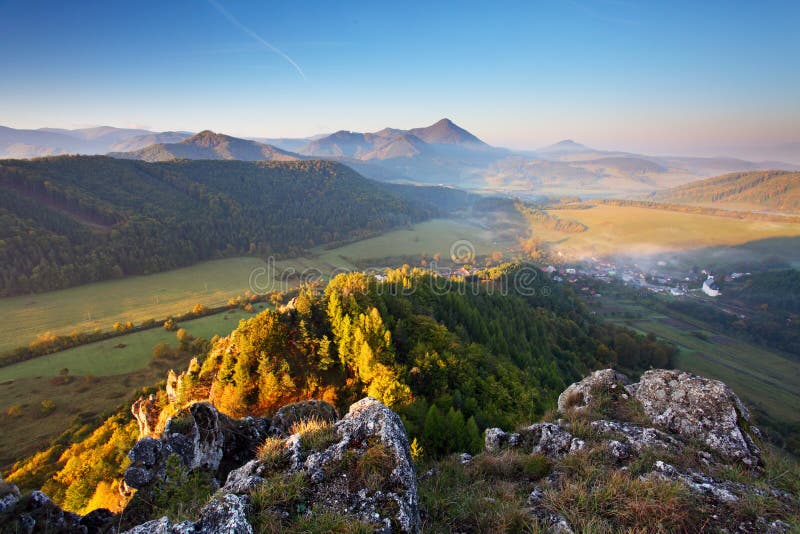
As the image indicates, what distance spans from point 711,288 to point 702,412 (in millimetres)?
201683

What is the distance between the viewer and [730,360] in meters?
89.2

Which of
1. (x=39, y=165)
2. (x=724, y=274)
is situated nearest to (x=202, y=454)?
(x=39, y=165)

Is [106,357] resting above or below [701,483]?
below

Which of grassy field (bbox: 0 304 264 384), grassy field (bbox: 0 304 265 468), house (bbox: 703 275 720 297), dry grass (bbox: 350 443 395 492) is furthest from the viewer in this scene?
house (bbox: 703 275 720 297)

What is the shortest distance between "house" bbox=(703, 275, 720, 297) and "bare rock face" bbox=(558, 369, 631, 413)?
191m

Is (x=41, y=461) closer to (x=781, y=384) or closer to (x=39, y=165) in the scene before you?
(x=781, y=384)

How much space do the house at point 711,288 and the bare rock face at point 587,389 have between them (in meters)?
191

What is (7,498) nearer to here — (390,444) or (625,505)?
(390,444)

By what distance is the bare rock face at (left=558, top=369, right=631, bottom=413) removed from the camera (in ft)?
45.4

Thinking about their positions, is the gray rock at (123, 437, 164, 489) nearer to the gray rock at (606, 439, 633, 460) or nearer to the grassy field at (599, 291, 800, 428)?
the gray rock at (606, 439, 633, 460)

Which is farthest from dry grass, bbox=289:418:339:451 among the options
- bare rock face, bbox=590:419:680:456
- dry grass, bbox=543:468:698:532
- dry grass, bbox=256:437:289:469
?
bare rock face, bbox=590:419:680:456

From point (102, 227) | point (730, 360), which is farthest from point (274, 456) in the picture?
point (102, 227)

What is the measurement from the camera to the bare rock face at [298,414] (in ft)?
47.6

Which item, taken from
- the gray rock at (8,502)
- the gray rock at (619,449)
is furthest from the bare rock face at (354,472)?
the gray rock at (619,449)
